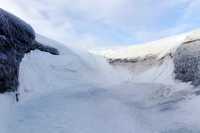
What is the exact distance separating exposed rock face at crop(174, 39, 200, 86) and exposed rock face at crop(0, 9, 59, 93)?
5.85 meters

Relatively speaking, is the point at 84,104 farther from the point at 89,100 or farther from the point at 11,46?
the point at 11,46

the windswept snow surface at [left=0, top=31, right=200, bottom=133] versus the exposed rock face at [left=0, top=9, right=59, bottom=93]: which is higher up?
the exposed rock face at [left=0, top=9, right=59, bottom=93]

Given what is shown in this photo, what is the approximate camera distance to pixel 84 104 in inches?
458

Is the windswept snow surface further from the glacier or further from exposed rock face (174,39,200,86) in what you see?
exposed rock face (174,39,200,86)

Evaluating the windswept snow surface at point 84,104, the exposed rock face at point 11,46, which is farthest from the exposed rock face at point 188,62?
the exposed rock face at point 11,46

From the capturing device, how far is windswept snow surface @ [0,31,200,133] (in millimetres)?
10188

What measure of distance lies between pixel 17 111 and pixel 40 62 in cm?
366

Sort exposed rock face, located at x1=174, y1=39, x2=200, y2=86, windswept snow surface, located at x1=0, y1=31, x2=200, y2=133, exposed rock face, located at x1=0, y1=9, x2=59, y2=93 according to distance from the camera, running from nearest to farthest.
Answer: windswept snow surface, located at x1=0, y1=31, x2=200, y2=133, exposed rock face, located at x1=0, y1=9, x2=59, y2=93, exposed rock face, located at x1=174, y1=39, x2=200, y2=86

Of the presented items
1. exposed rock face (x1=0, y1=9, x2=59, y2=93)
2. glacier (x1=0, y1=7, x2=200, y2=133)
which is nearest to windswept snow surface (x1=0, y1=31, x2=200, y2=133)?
glacier (x1=0, y1=7, x2=200, y2=133)

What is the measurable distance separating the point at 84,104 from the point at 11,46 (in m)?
2.45

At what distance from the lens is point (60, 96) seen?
39.6 ft

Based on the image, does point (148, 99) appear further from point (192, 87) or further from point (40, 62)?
point (40, 62)

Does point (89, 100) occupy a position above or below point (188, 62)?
below

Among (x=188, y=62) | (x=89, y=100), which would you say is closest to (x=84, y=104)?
(x=89, y=100)
